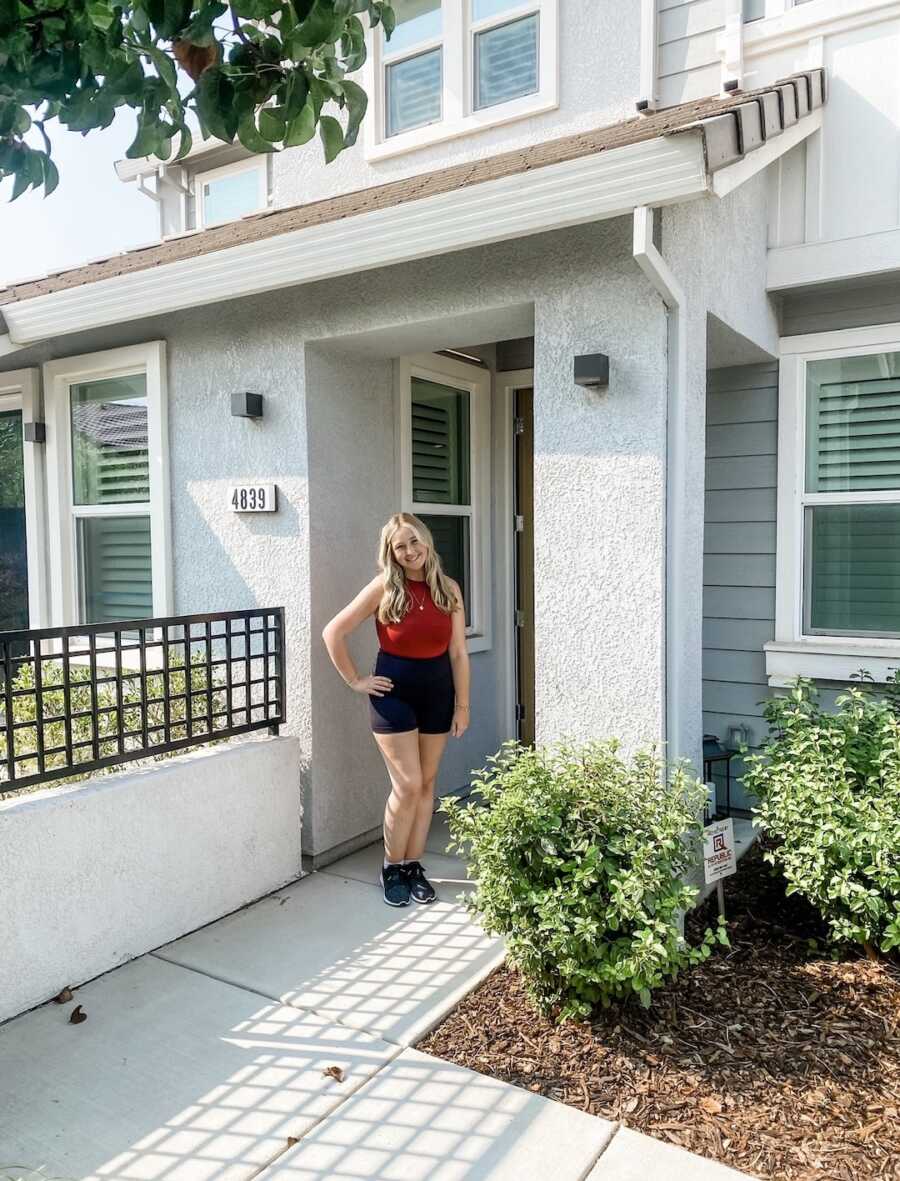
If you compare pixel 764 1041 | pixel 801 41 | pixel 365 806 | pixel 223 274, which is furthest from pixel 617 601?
pixel 801 41

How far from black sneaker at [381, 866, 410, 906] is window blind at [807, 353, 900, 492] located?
3077mm

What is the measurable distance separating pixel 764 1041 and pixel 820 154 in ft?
13.8

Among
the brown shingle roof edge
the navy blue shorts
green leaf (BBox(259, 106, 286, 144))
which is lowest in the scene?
the navy blue shorts

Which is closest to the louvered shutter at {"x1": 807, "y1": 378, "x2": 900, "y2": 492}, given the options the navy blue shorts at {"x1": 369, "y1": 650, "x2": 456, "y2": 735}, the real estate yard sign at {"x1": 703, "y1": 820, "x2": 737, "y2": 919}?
the real estate yard sign at {"x1": 703, "y1": 820, "x2": 737, "y2": 919}

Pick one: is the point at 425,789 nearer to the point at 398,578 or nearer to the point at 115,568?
the point at 398,578

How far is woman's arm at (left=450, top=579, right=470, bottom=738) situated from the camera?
13.4ft

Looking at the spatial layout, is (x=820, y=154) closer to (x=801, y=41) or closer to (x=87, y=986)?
(x=801, y=41)

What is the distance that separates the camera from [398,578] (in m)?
3.94

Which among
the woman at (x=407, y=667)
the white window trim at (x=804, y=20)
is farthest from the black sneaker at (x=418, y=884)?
the white window trim at (x=804, y=20)

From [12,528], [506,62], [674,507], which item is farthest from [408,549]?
[12,528]

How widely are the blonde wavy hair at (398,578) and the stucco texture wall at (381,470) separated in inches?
19.6

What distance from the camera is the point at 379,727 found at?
4.02 m

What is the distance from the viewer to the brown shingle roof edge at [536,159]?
310 centimetres

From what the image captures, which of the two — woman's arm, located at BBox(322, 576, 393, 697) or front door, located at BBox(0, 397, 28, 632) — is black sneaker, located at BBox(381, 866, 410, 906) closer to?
woman's arm, located at BBox(322, 576, 393, 697)
